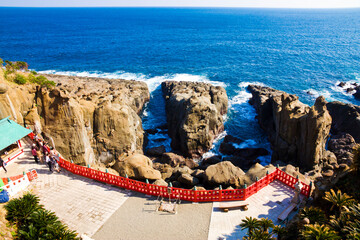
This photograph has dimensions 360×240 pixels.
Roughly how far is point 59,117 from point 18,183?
9.33 m

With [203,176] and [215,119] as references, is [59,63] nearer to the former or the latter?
[215,119]

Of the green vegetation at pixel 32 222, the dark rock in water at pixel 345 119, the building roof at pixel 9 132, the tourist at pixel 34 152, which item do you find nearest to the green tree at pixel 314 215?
the green vegetation at pixel 32 222

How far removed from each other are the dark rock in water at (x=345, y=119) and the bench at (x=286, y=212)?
31.4 m

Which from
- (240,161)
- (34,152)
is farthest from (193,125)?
(34,152)

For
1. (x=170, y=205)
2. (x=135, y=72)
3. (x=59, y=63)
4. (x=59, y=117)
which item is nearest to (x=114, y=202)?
(x=170, y=205)

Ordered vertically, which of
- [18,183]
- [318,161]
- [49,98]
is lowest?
[318,161]

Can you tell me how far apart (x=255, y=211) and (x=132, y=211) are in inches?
373

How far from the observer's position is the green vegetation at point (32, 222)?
14.7 meters

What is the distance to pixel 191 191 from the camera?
19.8m

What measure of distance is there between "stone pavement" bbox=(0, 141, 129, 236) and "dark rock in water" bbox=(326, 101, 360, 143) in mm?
41825

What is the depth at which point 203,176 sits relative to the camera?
24.6 m

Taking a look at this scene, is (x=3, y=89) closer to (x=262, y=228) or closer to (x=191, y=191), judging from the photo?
(x=191, y=191)

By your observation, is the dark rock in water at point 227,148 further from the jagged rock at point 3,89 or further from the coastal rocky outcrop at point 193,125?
the jagged rock at point 3,89

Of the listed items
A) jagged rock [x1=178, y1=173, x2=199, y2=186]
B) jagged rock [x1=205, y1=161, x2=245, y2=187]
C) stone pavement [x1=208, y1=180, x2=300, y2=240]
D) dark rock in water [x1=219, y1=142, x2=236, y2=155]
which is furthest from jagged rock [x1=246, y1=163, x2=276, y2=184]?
dark rock in water [x1=219, y1=142, x2=236, y2=155]
